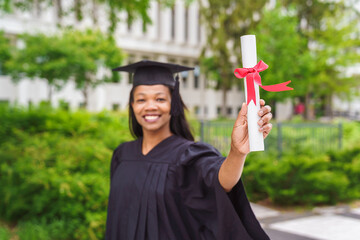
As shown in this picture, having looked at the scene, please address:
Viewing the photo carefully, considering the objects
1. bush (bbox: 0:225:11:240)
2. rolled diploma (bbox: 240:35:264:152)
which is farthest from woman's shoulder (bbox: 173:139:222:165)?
bush (bbox: 0:225:11:240)

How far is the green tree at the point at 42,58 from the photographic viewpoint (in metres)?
21.9

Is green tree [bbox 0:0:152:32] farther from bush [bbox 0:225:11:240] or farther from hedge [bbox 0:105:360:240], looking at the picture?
bush [bbox 0:225:11:240]

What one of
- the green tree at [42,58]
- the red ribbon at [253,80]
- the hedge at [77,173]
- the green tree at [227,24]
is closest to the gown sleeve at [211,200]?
the red ribbon at [253,80]

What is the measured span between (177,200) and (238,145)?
0.65 metres

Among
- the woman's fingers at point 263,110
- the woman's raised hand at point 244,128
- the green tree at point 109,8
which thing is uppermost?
the green tree at point 109,8

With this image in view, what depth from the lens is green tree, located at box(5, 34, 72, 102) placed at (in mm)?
21938

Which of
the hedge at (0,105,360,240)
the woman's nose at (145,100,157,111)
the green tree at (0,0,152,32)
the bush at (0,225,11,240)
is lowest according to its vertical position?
the bush at (0,225,11,240)

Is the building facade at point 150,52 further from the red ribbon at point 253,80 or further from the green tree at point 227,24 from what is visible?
the red ribbon at point 253,80

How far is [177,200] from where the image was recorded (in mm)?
2111

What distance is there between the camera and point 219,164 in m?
1.91

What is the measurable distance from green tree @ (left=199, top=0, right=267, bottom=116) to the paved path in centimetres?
1980

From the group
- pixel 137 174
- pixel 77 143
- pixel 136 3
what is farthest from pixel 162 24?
pixel 137 174

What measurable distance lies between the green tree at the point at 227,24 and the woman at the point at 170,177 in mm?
23760

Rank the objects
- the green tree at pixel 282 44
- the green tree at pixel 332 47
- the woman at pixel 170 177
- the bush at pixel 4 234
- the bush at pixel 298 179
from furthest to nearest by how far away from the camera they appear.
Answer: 1. the green tree at pixel 332 47
2. the green tree at pixel 282 44
3. the bush at pixel 298 179
4. the bush at pixel 4 234
5. the woman at pixel 170 177
